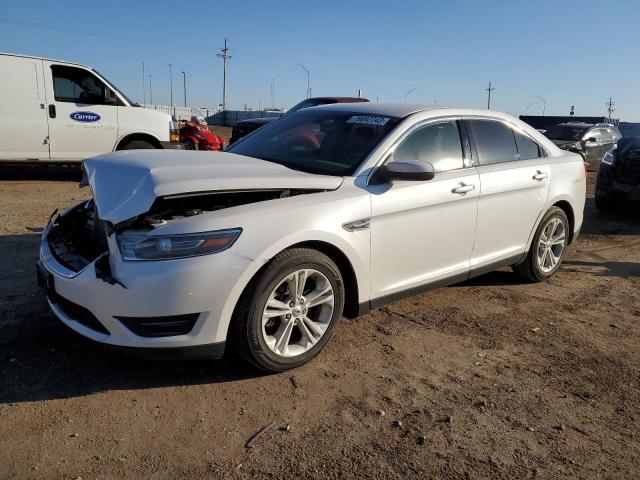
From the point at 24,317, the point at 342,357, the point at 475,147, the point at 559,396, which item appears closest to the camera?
the point at 559,396

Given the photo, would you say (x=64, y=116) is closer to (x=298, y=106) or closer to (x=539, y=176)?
(x=298, y=106)

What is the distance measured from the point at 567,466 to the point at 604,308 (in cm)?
260

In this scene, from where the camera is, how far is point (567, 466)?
2654 millimetres

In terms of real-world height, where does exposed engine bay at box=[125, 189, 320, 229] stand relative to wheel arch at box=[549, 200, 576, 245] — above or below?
above

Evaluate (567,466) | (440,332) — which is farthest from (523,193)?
(567,466)

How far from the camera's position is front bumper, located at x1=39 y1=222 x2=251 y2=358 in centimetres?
290

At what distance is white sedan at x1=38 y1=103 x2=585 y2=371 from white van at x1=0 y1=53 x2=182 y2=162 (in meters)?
6.15

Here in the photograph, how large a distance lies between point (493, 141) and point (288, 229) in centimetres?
240

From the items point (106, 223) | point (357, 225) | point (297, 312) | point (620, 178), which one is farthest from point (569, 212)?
point (106, 223)

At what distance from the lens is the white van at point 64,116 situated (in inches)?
365

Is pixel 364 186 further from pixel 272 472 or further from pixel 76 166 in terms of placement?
pixel 76 166

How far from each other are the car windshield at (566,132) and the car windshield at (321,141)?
44.6ft

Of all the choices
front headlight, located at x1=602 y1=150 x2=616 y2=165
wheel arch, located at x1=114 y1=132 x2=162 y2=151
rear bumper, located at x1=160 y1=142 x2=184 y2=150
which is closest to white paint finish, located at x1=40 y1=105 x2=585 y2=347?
front headlight, located at x1=602 y1=150 x2=616 y2=165

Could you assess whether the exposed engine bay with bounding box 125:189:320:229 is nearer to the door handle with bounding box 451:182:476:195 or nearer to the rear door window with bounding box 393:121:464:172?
the rear door window with bounding box 393:121:464:172
